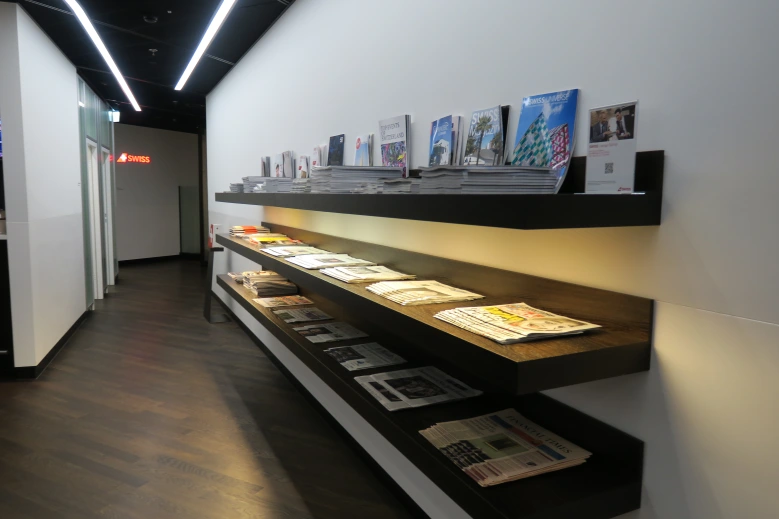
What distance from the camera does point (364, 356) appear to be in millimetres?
2322

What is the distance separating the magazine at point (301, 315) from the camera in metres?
2.96

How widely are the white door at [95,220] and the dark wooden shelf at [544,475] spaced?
6.42 m

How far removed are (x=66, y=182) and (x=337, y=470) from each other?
14.4ft

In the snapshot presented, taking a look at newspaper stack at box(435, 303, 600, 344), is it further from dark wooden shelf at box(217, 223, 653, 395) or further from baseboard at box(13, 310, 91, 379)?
baseboard at box(13, 310, 91, 379)

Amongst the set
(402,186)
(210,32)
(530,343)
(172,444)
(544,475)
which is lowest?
(172,444)

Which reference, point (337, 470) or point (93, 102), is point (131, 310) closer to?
point (93, 102)

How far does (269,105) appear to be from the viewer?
448cm

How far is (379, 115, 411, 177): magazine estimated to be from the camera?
7.60ft

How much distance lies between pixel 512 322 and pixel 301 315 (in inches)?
74.4

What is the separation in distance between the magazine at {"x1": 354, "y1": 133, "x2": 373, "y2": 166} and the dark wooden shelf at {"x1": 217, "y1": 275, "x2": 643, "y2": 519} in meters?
1.22

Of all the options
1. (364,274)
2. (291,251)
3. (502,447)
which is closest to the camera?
(502,447)

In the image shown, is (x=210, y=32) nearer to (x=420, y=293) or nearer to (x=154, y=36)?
(x=154, y=36)

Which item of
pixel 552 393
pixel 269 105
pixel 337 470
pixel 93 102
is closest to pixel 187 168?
pixel 93 102

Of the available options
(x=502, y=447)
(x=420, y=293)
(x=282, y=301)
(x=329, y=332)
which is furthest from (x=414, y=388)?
(x=282, y=301)
